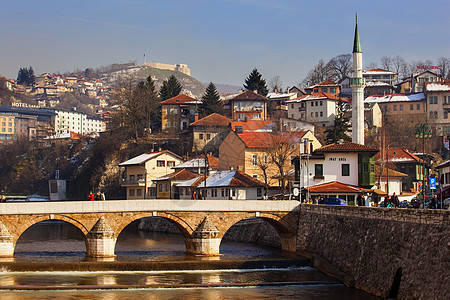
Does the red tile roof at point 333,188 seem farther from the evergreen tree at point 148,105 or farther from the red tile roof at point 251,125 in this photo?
the evergreen tree at point 148,105

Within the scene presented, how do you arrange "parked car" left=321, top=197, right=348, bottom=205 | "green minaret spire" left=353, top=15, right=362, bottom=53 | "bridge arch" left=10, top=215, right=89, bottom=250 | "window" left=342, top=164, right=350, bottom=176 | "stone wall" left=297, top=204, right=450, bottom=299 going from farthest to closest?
"green minaret spire" left=353, top=15, right=362, bottom=53 → "window" left=342, top=164, right=350, bottom=176 → "parked car" left=321, top=197, right=348, bottom=205 → "bridge arch" left=10, top=215, right=89, bottom=250 → "stone wall" left=297, top=204, right=450, bottom=299

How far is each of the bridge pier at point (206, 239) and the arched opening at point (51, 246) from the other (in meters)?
8.04

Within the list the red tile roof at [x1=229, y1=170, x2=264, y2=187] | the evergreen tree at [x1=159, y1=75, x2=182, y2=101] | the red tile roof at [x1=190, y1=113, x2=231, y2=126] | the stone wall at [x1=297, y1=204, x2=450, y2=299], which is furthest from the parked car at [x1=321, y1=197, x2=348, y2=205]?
the evergreen tree at [x1=159, y1=75, x2=182, y2=101]

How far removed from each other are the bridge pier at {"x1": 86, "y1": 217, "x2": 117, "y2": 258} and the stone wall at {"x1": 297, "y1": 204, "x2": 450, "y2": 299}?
1414 centimetres

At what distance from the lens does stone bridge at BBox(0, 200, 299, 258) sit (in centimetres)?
4478

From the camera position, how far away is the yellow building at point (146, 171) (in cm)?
8681

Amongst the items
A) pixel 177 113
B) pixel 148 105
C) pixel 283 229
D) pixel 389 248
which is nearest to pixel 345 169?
pixel 283 229

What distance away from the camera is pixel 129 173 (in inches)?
3556

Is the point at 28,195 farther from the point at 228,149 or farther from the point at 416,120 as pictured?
the point at 416,120

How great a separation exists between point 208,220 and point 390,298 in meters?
19.7

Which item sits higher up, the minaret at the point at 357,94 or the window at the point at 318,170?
the minaret at the point at 357,94

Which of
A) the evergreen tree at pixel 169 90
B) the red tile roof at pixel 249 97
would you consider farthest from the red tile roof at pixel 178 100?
the red tile roof at pixel 249 97

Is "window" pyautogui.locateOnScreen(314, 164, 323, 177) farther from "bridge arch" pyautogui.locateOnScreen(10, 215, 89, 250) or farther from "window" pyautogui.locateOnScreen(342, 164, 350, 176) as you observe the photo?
"bridge arch" pyautogui.locateOnScreen(10, 215, 89, 250)

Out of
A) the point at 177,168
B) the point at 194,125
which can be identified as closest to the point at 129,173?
the point at 177,168
